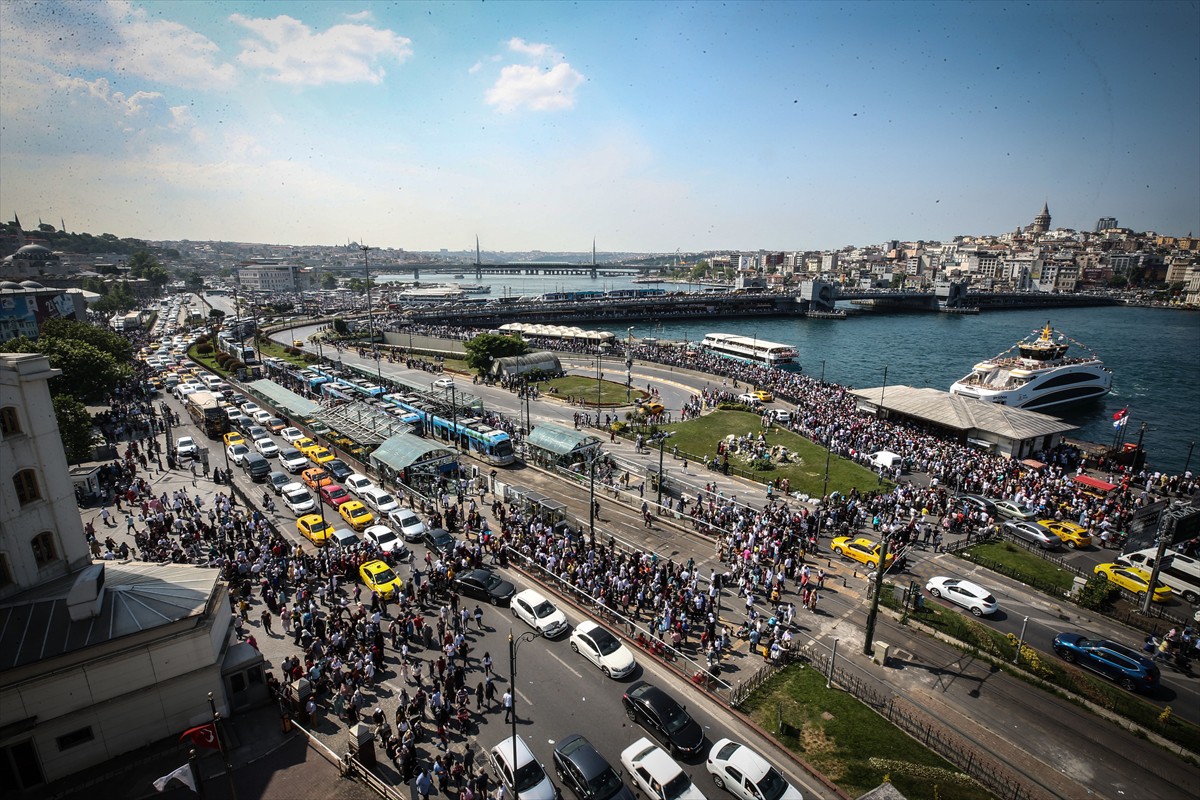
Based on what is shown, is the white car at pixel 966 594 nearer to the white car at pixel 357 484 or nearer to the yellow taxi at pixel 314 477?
the white car at pixel 357 484

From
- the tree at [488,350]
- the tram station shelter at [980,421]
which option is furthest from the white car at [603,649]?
the tree at [488,350]

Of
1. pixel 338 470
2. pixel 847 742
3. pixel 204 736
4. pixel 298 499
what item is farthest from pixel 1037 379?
pixel 204 736

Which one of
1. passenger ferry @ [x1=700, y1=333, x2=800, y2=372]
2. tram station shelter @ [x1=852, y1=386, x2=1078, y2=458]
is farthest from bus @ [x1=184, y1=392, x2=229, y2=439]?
passenger ferry @ [x1=700, y1=333, x2=800, y2=372]

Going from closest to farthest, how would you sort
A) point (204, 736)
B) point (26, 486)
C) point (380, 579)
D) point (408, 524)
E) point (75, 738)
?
point (204, 736) → point (75, 738) → point (26, 486) → point (380, 579) → point (408, 524)

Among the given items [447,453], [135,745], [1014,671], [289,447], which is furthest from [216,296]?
[1014,671]

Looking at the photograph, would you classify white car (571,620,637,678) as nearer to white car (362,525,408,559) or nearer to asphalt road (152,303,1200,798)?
asphalt road (152,303,1200,798)

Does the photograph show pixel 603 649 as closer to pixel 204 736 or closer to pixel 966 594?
pixel 204 736
